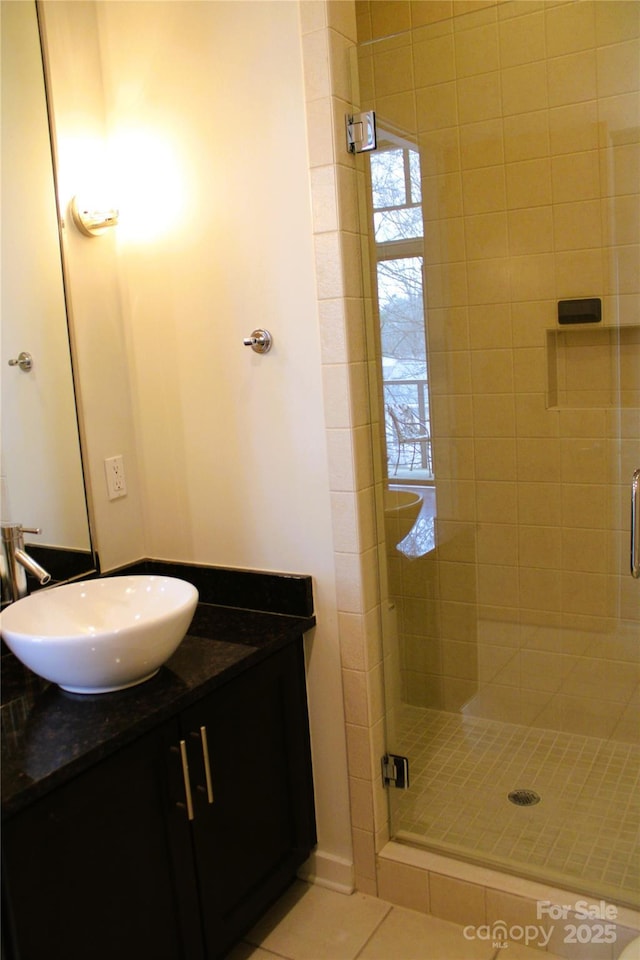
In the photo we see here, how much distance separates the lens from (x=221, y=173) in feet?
6.44

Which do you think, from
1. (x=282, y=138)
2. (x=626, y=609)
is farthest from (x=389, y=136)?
(x=626, y=609)

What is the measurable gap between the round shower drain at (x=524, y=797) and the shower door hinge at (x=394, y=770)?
294 millimetres

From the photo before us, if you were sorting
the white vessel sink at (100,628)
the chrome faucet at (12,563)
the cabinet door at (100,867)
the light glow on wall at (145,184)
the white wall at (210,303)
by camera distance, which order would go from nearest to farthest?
the cabinet door at (100,867) → the white vessel sink at (100,628) → the chrome faucet at (12,563) → the white wall at (210,303) → the light glow on wall at (145,184)

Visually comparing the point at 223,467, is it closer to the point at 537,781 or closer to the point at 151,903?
the point at 151,903

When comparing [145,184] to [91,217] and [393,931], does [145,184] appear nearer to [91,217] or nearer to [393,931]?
[91,217]

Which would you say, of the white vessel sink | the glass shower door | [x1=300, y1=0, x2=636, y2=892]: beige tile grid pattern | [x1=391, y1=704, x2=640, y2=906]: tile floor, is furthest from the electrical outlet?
[x1=391, y1=704, x2=640, y2=906]: tile floor

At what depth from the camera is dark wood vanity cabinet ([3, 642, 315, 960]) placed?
1332 mm

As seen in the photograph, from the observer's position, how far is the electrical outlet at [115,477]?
2.14 metres

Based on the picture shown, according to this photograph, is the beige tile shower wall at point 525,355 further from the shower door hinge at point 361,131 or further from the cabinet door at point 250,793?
the cabinet door at point 250,793

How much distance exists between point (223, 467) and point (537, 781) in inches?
47.4

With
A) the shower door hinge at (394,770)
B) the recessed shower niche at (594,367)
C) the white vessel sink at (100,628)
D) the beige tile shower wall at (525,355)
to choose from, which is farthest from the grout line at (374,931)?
the recessed shower niche at (594,367)

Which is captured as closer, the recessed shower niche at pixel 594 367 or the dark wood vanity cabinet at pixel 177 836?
the dark wood vanity cabinet at pixel 177 836

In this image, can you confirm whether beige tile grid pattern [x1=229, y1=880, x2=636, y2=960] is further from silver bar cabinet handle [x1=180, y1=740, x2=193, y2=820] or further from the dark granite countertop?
the dark granite countertop

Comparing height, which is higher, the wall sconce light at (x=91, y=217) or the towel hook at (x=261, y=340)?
the wall sconce light at (x=91, y=217)
